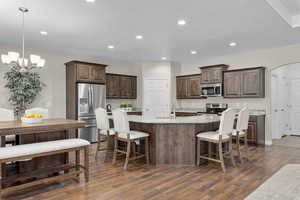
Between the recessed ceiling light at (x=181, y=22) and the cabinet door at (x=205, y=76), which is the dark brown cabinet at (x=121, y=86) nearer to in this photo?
the cabinet door at (x=205, y=76)

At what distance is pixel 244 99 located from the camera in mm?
6145

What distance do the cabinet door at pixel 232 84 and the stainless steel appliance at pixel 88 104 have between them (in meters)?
3.75

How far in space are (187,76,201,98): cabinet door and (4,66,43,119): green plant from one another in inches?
186

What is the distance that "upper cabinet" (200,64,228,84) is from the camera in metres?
6.27

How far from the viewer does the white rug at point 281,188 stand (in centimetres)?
137

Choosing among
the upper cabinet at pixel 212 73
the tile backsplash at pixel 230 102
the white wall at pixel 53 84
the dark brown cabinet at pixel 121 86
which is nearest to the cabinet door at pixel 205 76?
the upper cabinet at pixel 212 73

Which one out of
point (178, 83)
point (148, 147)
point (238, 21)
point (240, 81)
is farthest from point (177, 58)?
point (148, 147)

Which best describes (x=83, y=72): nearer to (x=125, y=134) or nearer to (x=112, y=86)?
(x=112, y=86)

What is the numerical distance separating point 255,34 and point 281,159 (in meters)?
2.67

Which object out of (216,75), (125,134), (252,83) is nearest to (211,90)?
(216,75)

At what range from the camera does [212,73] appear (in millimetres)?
6434

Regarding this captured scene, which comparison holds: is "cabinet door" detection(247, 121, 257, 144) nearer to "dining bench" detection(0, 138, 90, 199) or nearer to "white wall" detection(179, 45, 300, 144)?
"white wall" detection(179, 45, 300, 144)

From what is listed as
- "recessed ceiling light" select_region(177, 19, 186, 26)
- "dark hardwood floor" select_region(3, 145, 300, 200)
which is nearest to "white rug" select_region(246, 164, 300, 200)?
"dark hardwood floor" select_region(3, 145, 300, 200)

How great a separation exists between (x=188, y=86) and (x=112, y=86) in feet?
8.66
